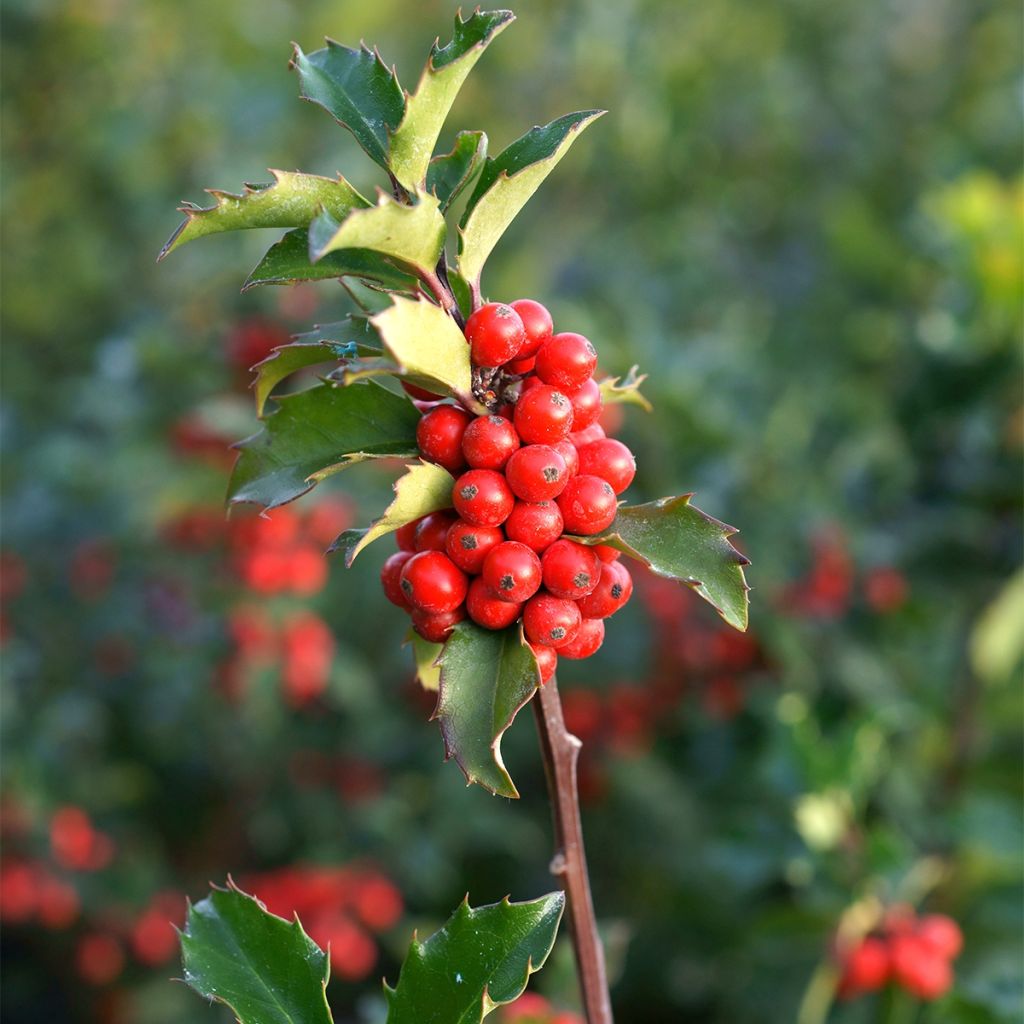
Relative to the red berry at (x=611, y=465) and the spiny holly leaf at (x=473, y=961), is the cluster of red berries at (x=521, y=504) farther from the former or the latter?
the spiny holly leaf at (x=473, y=961)

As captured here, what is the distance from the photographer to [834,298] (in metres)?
3.68

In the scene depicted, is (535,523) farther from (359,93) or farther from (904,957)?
(904,957)

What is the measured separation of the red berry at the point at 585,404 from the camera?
80 cm

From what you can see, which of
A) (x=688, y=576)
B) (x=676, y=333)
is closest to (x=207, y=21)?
(x=676, y=333)

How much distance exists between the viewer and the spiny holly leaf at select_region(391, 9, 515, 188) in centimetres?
72

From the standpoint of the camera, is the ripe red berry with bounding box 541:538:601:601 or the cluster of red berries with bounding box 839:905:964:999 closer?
the ripe red berry with bounding box 541:538:601:601

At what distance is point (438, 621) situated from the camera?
0.78 metres

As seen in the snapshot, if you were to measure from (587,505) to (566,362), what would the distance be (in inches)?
3.9

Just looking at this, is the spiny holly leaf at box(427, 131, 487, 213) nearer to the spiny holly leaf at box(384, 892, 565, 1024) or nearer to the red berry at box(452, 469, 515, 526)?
the red berry at box(452, 469, 515, 526)

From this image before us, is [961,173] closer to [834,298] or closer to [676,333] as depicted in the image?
[834,298]

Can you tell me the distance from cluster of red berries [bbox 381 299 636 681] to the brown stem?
4cm

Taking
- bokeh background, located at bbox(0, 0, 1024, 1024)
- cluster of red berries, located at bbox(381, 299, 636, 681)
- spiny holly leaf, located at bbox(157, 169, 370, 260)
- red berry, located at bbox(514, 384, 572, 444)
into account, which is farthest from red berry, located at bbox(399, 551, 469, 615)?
bokeh background, located at bbox(0, 0, 1024, 1024)

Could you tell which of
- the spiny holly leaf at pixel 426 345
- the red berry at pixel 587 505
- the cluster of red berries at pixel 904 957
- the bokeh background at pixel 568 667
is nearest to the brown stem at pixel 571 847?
the red berry at pixel 587 505

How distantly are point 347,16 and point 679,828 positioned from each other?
3.18 m
